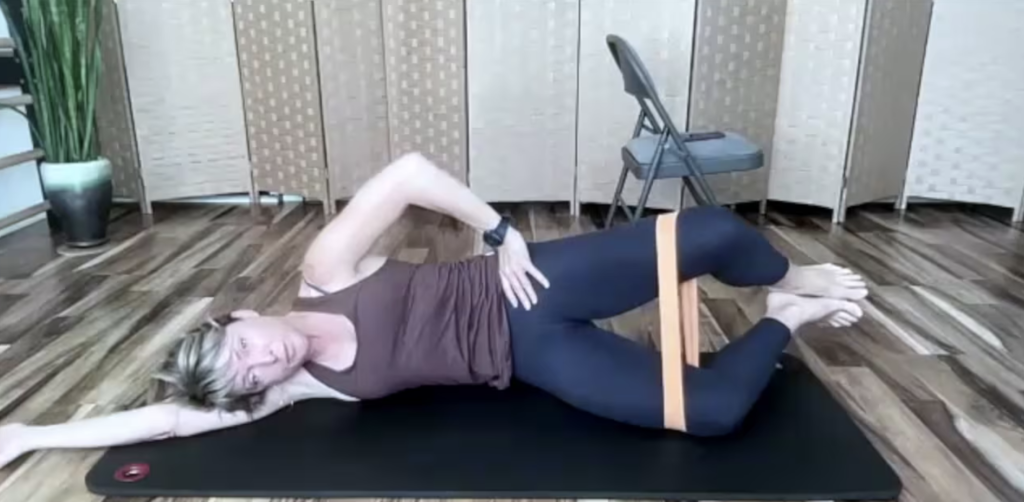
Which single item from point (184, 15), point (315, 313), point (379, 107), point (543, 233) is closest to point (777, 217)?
point (543, 233)

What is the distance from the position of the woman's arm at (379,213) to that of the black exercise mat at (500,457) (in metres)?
0.33

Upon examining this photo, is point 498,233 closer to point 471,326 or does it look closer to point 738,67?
point 471,326

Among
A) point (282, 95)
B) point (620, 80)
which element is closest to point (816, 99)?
point (620, 80)

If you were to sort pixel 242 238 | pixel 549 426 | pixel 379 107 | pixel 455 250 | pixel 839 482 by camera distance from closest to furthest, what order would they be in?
pixel 839 482
pixel 549 426
pixel 455 250
pixel 242 238
pixel 379 107

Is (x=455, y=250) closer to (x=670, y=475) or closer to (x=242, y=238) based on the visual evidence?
(x=242, y=238)

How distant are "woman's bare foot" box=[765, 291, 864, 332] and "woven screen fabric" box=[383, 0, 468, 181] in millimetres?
2147

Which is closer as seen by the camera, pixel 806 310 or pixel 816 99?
pixel 806 310

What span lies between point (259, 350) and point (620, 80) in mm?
2501

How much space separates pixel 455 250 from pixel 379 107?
3.10ft

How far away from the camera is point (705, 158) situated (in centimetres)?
285

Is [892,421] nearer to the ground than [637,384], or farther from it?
nearer to the ground

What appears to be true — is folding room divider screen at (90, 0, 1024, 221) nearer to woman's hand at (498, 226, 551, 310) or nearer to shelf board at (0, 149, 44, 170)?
shelf board at (0, 149, 44, 170)

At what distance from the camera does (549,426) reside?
1.79 metres

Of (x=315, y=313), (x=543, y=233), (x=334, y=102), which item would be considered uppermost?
(x=334, y=102)
